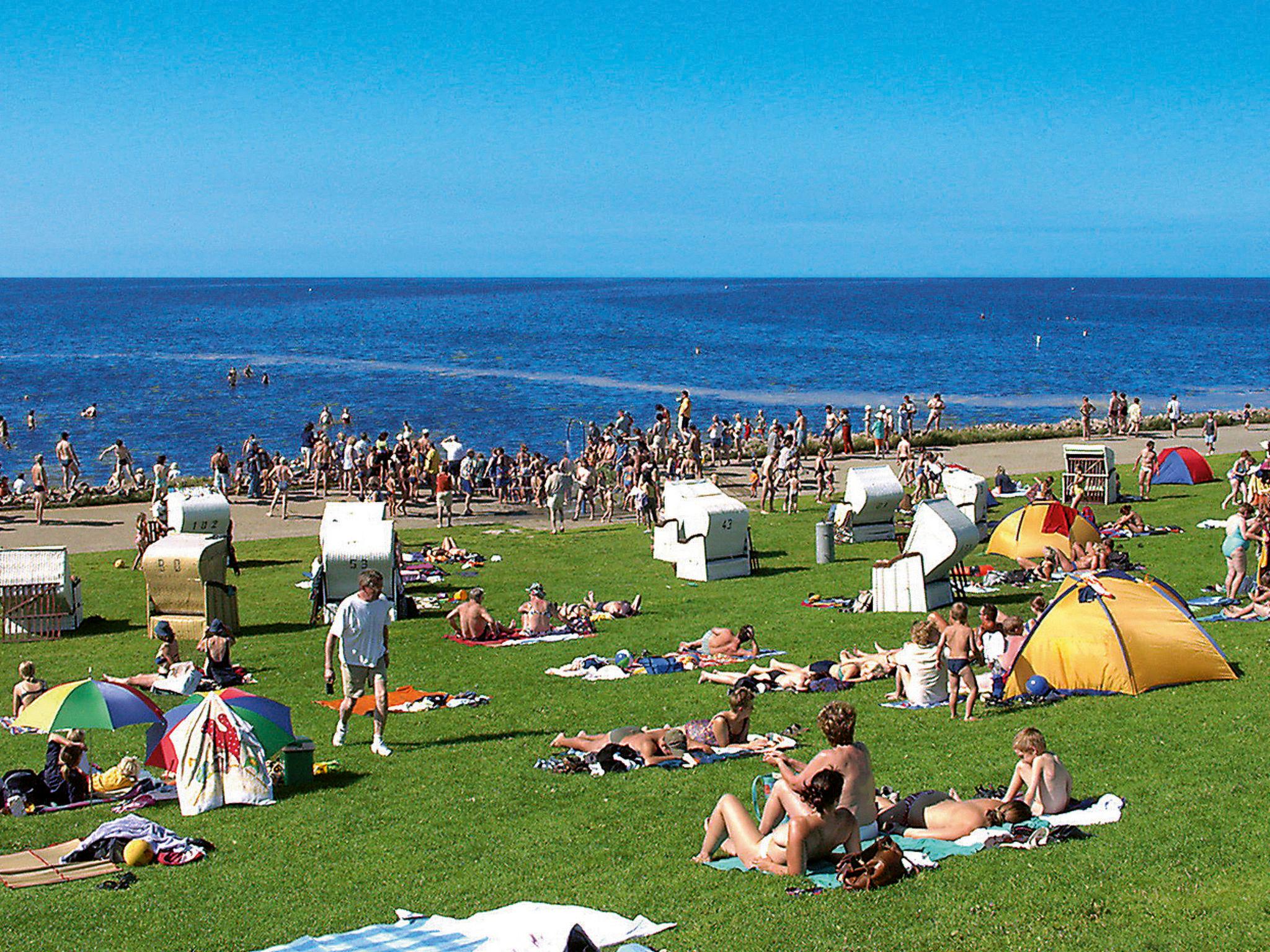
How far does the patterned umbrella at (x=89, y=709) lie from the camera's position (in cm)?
1262

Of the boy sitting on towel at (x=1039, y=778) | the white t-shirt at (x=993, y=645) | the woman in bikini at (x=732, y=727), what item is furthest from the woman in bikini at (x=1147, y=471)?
the boy sitting on towel at (x=1039, y=778)

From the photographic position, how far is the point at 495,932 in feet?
26.3

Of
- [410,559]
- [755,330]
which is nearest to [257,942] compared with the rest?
[410,559]

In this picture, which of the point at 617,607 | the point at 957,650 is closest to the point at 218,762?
the point at 957,650

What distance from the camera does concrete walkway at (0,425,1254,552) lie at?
2955cm

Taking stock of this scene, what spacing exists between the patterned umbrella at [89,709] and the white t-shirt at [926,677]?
7.82 metres

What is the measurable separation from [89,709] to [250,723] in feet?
6.12

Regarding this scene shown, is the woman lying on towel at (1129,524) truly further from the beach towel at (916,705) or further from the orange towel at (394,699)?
the orange towel at (394,699)

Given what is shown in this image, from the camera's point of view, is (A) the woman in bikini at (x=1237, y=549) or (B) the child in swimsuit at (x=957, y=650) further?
(A) the woman in bikini at (x=1237, y=549)

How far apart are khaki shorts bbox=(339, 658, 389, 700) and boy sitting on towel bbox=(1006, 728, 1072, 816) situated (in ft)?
19.8

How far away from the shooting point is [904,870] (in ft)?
28.8

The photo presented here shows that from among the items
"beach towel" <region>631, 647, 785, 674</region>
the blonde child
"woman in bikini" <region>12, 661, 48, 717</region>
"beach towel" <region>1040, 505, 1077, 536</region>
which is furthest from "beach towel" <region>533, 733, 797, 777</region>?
the blonde child

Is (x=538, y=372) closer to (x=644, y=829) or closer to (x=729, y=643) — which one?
(x=729, y=643)

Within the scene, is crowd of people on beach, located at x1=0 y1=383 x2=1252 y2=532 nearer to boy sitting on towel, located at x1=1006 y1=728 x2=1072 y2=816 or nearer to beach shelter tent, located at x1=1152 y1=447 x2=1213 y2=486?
beach shelter tent, located at x1=1152 y1=447 x2=1213 y2=486
